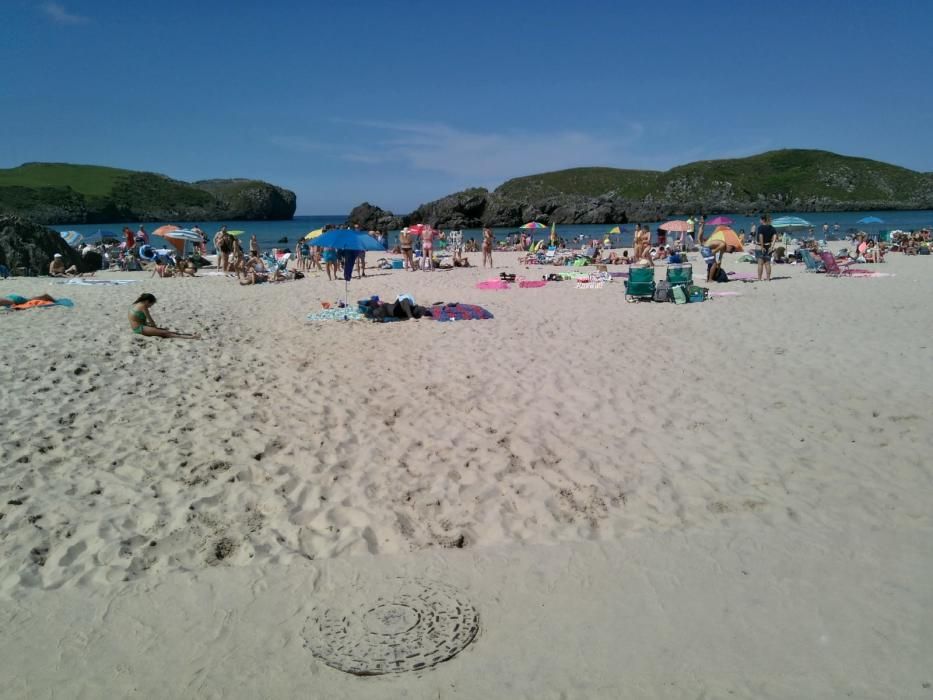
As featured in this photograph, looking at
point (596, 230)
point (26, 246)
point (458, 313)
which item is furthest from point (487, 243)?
point (596, 230)

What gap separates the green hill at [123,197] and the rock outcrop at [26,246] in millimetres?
93042

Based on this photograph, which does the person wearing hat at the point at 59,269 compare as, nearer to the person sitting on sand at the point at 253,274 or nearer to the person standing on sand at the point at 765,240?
the person sitting on sand at the point at 253,274

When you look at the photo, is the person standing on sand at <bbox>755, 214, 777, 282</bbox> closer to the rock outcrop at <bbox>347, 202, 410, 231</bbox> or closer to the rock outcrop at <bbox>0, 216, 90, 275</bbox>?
the rock outcrop at <bbox>0, 216, 90, 275</bbox>

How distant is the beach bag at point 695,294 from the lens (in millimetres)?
12242

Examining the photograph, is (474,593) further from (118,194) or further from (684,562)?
(118,194)

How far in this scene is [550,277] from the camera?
16.9 metres

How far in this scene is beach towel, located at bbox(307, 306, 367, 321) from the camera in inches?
421

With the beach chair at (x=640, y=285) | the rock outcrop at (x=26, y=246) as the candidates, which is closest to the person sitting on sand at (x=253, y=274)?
the rock outcrop at (x=26, y=246)

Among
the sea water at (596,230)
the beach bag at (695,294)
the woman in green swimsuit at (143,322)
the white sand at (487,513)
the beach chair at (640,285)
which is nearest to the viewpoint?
the white sand at (487,513)

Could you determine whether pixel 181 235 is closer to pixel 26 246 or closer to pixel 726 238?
pixel 26 246

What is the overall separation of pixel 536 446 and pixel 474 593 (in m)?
2.01

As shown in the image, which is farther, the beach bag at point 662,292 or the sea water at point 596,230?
the sea water at point 596,230

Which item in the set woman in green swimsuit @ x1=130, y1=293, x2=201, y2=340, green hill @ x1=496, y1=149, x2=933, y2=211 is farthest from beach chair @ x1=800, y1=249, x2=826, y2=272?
green hill @ x1=496, y1=149, x2=933, y2=211

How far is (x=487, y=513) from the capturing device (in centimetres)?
399
